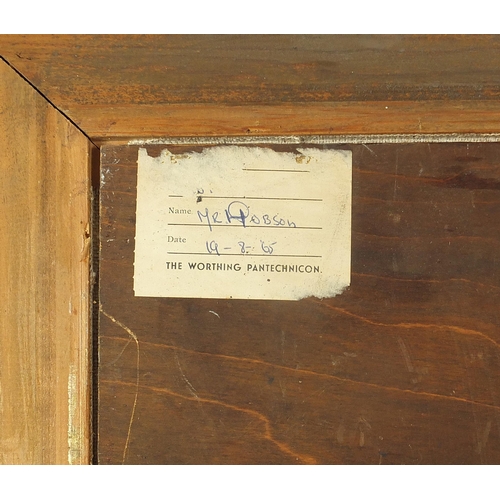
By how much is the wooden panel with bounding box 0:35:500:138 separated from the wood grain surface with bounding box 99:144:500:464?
0.05 m

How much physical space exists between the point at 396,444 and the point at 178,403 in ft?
1.01

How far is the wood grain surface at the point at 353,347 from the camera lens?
70cm

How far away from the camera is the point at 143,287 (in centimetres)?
72

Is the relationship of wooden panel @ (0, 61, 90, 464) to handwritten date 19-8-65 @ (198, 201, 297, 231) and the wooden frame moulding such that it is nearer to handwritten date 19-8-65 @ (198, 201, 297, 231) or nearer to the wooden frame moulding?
the wooden frame moulding

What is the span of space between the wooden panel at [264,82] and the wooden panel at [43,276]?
1.9 inches

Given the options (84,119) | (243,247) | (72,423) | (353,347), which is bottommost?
(72,423)

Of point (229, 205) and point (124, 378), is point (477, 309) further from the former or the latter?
point (124, 378)

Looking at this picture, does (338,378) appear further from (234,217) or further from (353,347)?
(234,217)

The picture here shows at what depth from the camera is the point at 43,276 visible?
722mm

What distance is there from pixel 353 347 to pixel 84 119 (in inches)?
19.3

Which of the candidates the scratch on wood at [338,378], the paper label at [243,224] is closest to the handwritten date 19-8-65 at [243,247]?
the paper label at [243,224]

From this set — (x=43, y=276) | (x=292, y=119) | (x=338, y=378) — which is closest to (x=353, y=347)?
(x=338, y=378)
